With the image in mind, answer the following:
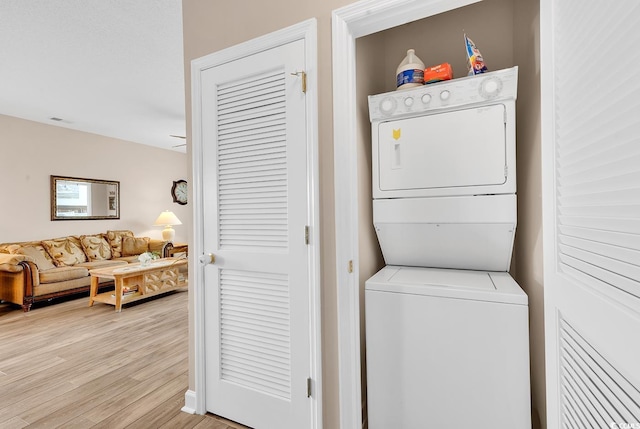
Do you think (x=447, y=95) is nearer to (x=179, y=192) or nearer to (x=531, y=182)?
(x=531, y=182)

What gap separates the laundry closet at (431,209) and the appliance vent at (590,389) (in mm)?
412

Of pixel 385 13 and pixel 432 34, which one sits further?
pixel 432 34

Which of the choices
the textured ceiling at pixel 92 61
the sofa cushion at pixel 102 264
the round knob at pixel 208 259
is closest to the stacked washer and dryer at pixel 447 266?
the round knob at pixel 208 259

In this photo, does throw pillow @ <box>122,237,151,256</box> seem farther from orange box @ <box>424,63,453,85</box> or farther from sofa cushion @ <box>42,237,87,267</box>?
orange box @ <box>424,63,453,85</box>

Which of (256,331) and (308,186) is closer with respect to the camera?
(308,186)

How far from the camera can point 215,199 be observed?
177 centimetres

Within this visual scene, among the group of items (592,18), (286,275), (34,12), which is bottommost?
(286,275)

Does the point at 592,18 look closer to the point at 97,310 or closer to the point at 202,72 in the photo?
the point at 202,72

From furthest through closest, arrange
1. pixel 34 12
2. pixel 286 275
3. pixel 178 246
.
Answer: pixel 178 246
pixel 34 12
pixel 286 275

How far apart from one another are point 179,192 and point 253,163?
20.4ft

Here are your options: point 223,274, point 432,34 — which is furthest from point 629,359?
point 432,34

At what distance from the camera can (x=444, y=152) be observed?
156 centimetres

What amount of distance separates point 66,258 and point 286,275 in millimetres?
4796

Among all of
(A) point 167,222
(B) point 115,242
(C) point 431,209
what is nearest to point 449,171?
(C) point 431,209
